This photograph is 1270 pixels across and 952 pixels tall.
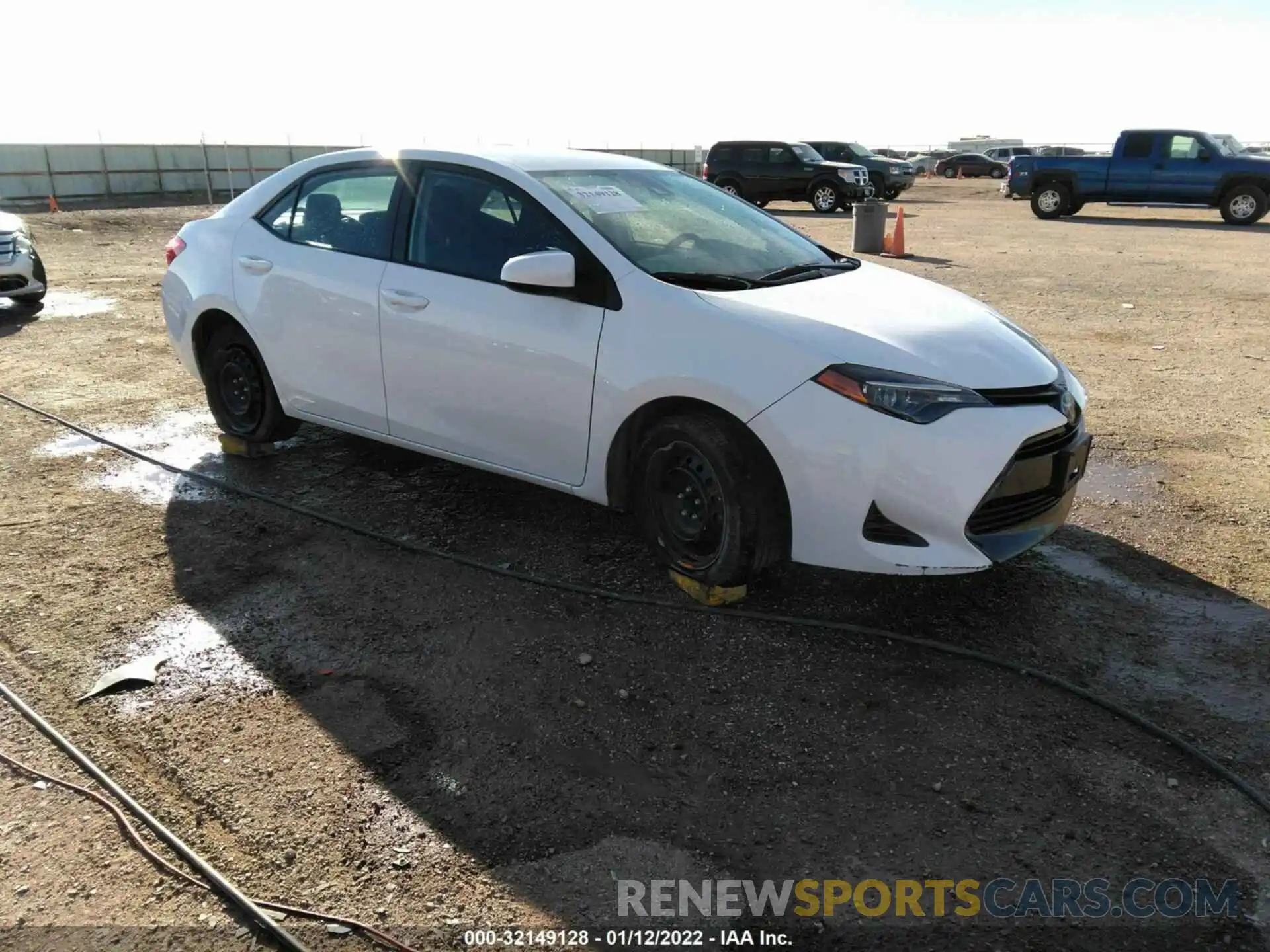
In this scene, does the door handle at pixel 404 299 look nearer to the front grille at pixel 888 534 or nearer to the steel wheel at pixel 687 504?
the steel wheel at pixel 687 504

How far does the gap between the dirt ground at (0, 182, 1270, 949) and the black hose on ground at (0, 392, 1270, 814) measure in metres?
0.05

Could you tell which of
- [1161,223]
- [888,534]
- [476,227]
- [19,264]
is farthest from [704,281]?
[1161,223]

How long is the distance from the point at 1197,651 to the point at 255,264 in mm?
4532

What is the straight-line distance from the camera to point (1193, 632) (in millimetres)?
3623

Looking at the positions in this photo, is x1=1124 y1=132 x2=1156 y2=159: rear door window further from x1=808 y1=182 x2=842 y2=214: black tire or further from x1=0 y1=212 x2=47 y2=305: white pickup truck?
x1=0 y1=212 x2=47 y2=305: white pickup truck

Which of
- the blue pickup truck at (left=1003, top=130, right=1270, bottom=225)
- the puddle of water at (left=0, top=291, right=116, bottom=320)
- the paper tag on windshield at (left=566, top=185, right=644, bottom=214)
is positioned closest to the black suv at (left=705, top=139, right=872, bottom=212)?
the blue pickup truck at (left=1003, top=130, right=1270, bottom=225)

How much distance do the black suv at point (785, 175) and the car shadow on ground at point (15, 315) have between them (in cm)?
1809

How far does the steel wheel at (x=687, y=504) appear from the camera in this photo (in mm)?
3604

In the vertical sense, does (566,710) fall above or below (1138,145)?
below

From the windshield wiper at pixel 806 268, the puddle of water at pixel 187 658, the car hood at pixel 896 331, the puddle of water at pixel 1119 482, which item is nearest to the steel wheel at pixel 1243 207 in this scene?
the puddle of water at pixel 1119 482

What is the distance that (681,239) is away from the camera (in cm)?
413

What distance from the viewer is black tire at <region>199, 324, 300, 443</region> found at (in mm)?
5234

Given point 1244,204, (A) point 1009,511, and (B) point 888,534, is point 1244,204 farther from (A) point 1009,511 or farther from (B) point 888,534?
(B) point 888,534

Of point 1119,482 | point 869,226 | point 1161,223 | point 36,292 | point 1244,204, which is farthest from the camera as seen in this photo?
point 1161,223
